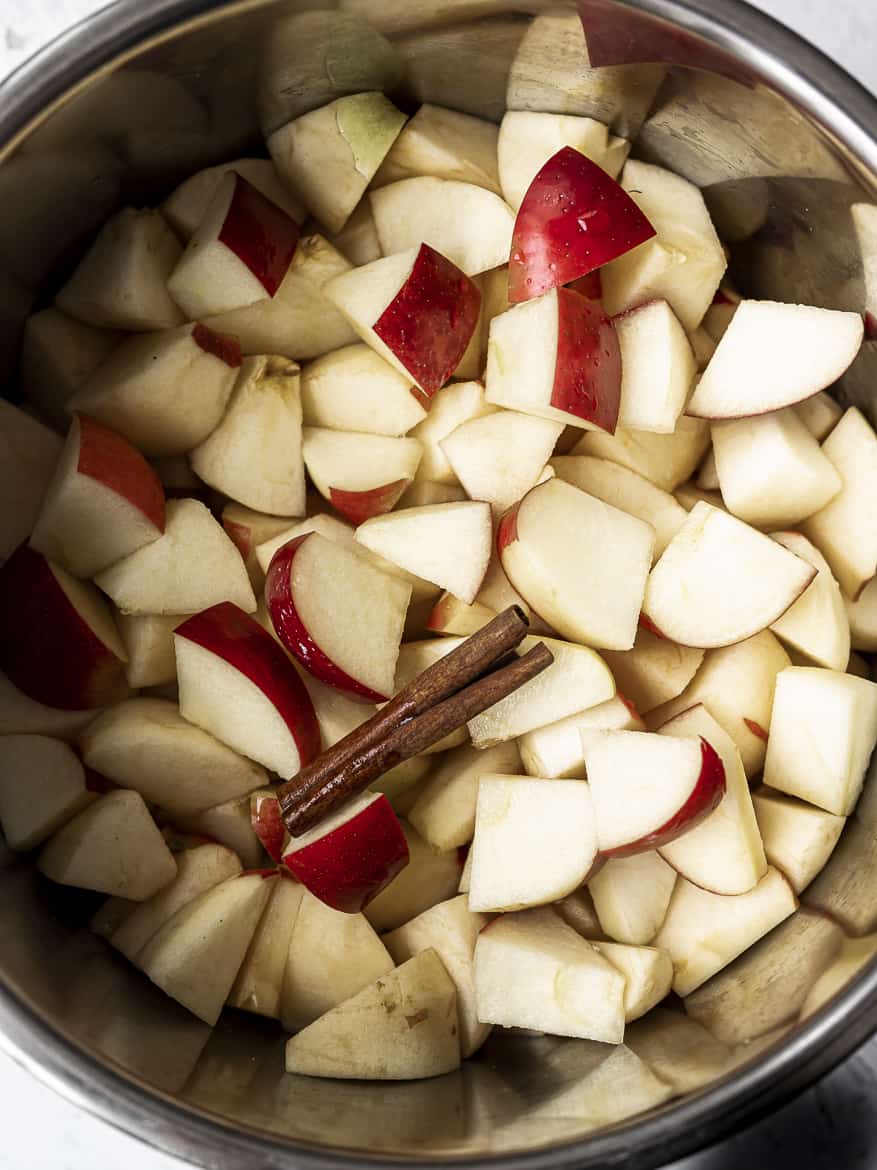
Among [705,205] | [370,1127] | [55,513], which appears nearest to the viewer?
[370,1127]

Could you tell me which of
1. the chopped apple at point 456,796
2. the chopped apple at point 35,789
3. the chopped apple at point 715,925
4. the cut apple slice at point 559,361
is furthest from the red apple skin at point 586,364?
the chopped apple at point 35,789

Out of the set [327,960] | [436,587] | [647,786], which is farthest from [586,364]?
[327,960]

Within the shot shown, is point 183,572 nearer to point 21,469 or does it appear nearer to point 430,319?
point 21,469

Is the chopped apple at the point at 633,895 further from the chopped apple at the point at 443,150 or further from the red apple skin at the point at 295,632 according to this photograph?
the chopped apple at the point at 443,150

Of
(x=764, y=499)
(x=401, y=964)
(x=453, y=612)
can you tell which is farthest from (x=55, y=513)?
(x=764, y=499)

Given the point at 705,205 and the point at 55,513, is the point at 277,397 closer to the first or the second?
the point at 55,513

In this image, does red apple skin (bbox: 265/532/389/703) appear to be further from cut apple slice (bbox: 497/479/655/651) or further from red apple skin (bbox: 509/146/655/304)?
red apple skin (bbox: 509/146/655/304)
